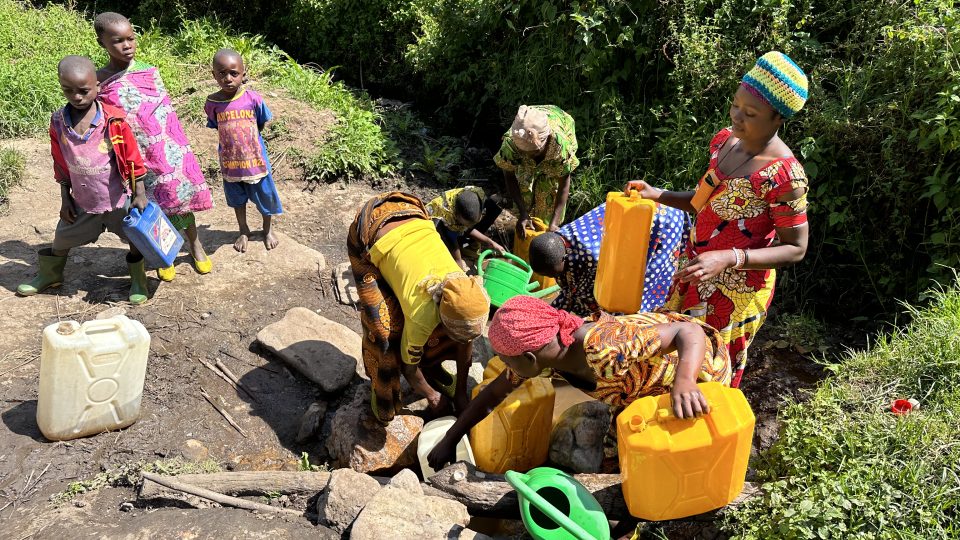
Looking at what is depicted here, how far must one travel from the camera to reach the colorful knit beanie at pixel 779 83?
9.02 feet

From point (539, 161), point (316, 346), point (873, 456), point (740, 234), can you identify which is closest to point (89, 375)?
point (316, 346)

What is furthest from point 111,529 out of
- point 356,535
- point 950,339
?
point 950,339

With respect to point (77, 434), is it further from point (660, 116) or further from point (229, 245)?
point (660, 116)

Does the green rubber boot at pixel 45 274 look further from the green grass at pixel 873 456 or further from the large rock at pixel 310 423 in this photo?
the green grass at pixel 873 456

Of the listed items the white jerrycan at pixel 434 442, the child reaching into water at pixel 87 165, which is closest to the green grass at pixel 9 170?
the child reaching into water at pixel 87 165

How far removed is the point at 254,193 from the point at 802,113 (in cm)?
397

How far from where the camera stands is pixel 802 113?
16.2 feet

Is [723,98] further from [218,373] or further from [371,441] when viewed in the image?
[218,373]

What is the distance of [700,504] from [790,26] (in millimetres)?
4033

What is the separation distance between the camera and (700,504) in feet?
8.43

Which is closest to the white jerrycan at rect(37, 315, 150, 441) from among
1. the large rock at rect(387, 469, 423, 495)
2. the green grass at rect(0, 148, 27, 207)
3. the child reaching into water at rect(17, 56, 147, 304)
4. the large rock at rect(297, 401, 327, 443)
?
the large rock at rect(297, 401, 327, 443)

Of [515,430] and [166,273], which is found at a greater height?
[515,430]

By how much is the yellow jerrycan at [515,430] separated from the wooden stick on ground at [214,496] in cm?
83

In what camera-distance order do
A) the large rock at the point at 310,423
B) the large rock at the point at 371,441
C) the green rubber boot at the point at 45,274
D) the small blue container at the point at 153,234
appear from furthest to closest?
1. the green rubber boot at the point at 45,274
2. the small blue container at the point at 153,234
3. the large rock at the point at 310,423
4. the large rock at the point at 371,441
